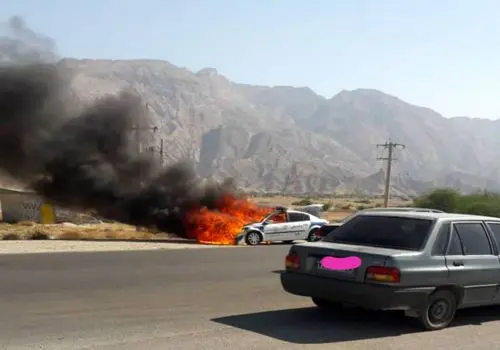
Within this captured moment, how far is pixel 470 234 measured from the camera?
374 inches

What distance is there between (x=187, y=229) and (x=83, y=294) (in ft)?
65.3

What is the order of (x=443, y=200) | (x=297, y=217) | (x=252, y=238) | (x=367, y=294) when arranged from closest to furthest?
(x=367, y=294), (x=252, y=238), (x=297, y=217), (x=443, y=200)

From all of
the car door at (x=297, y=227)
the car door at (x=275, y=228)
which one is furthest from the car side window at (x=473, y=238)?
the car door at (x=297, y=227)

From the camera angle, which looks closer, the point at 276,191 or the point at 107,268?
the point at 107,268

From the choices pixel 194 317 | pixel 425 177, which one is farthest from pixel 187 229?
pixel 425 177

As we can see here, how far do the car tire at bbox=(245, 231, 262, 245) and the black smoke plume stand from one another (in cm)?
555

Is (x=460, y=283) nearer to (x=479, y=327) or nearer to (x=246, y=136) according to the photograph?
(x=479, y=327)

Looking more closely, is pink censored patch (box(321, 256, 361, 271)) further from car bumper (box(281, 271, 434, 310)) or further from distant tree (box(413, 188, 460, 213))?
distant tree (box(413, 188, 460, 213))

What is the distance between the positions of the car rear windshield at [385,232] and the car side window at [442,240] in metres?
0.15

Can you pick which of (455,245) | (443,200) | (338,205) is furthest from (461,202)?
(455,245)

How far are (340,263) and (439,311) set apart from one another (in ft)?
4.63

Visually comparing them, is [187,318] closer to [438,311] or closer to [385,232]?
[385,232]

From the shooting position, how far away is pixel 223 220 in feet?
99.9

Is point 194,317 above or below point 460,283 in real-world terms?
below
